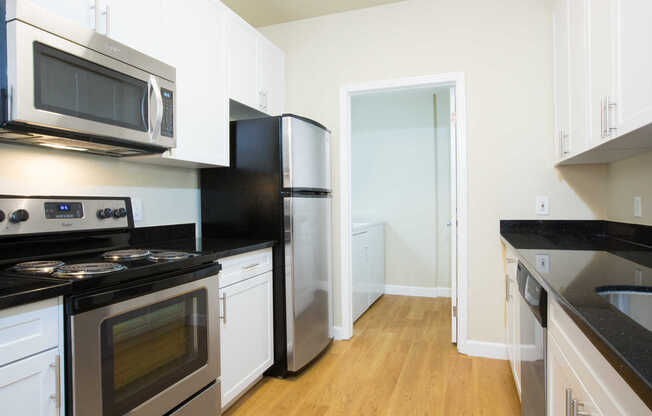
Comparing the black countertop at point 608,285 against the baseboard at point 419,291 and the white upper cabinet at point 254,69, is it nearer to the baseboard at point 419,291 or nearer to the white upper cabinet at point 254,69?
the white upper cabinet at point 254,69

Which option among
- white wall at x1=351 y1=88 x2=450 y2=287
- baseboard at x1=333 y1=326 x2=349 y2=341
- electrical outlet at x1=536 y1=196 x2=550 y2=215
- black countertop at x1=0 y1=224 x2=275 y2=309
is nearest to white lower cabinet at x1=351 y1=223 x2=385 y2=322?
white wall at x1=351 y1=88 x2=450 y2=287

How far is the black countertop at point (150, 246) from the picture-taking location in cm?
101

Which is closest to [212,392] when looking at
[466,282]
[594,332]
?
[594,332]

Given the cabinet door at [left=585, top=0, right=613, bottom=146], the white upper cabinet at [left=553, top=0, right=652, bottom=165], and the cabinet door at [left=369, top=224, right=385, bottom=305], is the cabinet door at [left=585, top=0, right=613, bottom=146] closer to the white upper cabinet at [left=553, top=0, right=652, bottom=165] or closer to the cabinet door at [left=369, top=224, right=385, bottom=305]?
the white upper cabinet at [left=553, top=0, right=652, bottom=165]

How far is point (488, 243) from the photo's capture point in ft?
8.79

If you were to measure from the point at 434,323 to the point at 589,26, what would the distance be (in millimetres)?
2519

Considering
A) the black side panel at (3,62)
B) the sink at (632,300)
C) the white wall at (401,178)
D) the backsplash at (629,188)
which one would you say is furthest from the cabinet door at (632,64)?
the white wall at (401,178)

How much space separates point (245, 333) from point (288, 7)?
2411 millimetres

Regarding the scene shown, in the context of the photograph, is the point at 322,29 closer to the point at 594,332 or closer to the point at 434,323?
the point at 434,323

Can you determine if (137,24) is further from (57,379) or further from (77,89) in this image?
(57,379)

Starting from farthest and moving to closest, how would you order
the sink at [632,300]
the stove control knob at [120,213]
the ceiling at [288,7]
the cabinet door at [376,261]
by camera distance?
1. the cabinet door at [376,261]
2. the ceiling at [288,7]
3. the stove control knob at [120,213]
4. the sink at [632,300]

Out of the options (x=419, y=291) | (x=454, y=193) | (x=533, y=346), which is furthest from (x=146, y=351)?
(x=419, y=291)

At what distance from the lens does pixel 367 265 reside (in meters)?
3.77

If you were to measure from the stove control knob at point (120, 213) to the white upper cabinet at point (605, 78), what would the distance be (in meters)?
2.14
